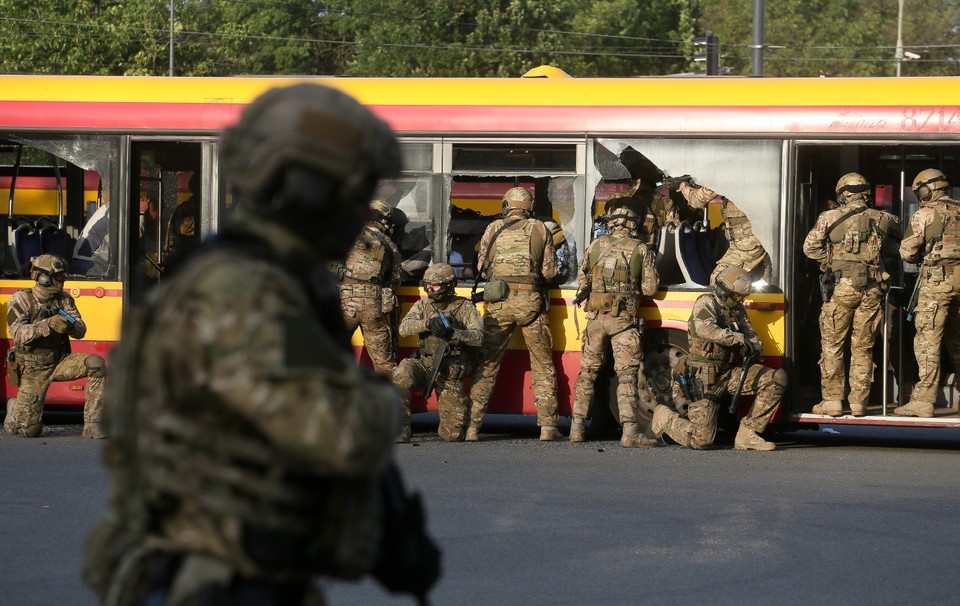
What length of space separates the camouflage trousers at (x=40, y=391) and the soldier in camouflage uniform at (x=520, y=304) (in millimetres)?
2814

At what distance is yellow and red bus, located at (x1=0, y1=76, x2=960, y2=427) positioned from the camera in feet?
37.0

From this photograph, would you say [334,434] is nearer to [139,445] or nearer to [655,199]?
[139,445]

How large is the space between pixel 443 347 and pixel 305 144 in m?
8.74

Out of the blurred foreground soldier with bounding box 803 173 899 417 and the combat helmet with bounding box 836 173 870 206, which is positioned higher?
the combat helmet with bounding box 836 173 870 206

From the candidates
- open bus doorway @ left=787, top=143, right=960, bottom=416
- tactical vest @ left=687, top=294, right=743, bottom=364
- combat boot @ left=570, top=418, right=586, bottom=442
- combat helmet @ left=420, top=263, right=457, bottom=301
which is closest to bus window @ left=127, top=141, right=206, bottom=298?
combat helmet @ left=420, top=263, right=457, bottom=301

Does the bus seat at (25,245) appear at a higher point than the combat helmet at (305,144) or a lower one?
higher

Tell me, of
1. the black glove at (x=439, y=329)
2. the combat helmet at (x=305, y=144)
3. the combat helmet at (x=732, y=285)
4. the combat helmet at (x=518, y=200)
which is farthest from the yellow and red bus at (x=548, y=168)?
the combat helmet at (x=305, y=144)

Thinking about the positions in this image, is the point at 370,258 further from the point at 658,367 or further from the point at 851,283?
the point at 851,283

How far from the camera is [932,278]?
11.3 metres

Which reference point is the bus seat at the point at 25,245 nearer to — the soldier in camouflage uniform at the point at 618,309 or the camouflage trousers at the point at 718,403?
the soldier in camouflage uniform at the point at 618,309

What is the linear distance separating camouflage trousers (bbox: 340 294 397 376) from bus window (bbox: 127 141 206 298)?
144 centimetres

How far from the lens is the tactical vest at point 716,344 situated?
11.0 metres

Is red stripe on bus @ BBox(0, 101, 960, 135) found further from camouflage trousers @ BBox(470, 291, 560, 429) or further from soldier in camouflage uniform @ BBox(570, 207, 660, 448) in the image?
camouflage trousers @ BBox(470, 291, 560, 429)

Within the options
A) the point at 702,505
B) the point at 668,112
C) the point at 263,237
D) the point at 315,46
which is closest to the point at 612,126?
the point at 668,112
